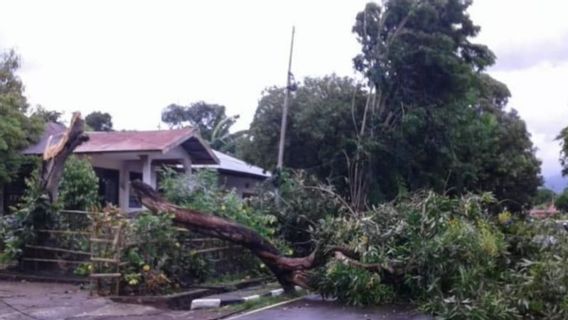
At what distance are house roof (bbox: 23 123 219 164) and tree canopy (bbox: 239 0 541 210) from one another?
4384 millimetres

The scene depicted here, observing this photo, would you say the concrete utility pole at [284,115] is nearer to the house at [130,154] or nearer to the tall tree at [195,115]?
the house at [130,154]

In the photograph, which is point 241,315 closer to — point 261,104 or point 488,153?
point 261,104

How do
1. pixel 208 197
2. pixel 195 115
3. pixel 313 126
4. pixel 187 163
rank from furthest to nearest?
pixel 195 115, pixel 313 126, pixel 187 163, pixel 208 197

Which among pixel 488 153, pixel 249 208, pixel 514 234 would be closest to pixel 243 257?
pixel 249 208

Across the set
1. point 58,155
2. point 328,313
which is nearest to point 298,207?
point 58,155

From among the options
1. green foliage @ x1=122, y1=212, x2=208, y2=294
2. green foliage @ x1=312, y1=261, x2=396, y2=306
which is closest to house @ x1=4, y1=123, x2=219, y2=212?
green foliage @ x1=122, y1=212, x2=208, y2=294

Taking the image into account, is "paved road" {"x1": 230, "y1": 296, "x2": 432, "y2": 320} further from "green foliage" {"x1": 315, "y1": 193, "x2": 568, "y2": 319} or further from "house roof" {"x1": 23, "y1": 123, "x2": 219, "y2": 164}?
"house roof" {"x1": 23, "y1": 123, "x2": 219, "y2": 164}

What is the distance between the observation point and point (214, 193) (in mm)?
17766

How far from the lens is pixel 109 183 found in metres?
26.0

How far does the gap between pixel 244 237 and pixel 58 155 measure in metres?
5.18

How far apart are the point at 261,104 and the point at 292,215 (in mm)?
11179

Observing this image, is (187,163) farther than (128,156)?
Yes

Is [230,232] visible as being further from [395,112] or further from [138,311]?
[395,112]

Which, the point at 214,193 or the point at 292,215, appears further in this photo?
the point at 292,215
